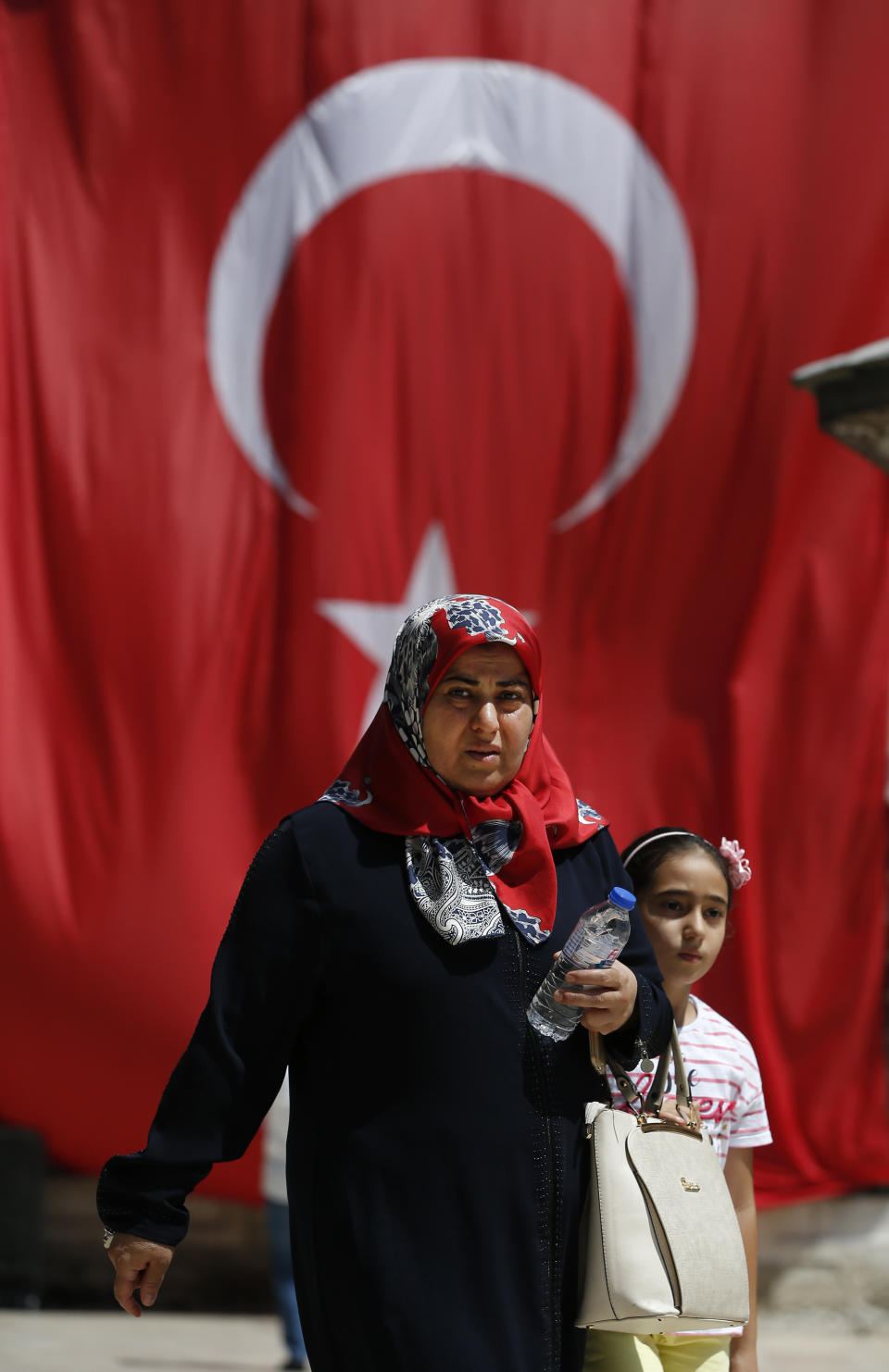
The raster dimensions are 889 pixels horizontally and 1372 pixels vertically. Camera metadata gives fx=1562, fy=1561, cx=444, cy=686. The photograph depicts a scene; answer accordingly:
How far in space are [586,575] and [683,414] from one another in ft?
2.01

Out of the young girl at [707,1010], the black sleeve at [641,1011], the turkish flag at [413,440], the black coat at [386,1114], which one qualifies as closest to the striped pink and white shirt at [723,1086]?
the young girl at [707,1010]

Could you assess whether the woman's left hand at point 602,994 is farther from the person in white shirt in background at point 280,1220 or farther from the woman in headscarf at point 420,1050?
the person in white shirt in background at point 280,1220

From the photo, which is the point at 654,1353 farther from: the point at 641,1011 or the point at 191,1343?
the point at 191,1343

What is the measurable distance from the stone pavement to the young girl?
97.4 inches

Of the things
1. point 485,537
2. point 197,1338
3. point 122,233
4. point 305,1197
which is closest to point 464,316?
point 485,537

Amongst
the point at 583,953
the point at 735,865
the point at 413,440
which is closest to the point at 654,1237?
the point at 583,953

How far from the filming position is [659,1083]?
1989mm

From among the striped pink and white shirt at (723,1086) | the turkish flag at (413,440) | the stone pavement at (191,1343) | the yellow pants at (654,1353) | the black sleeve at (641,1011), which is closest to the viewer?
the black sleeve at (641,1011)

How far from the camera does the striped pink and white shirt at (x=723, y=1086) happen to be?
237 cm

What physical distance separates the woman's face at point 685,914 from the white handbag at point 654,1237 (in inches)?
22.0

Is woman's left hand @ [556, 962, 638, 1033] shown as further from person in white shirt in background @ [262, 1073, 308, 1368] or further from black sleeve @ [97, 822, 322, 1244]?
person in white shirt in background @ [262, 1073, 308, 1368]

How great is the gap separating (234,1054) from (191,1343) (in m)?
3.30

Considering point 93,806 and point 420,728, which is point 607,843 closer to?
point 420,728

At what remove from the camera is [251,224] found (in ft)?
16.8
